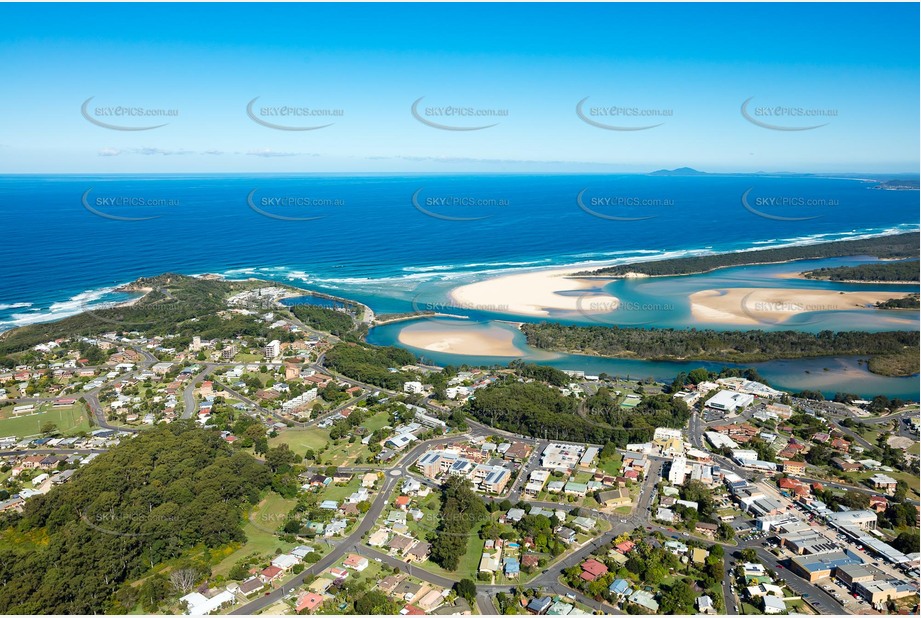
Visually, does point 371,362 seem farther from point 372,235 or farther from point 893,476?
point 372,235

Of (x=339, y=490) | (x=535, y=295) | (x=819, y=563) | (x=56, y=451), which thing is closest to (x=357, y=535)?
(x=339, y=490)

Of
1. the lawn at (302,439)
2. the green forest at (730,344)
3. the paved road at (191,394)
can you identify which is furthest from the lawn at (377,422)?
the green forest at (730,344)

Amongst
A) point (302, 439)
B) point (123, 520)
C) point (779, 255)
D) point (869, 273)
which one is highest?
point (779, 255)

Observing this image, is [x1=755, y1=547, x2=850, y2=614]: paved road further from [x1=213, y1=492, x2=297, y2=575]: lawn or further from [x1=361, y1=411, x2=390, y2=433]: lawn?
[x1=361, y1=411, x2=390, y2=433]: lawn

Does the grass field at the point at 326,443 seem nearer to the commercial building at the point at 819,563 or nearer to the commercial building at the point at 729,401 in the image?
the commercial building at the point at 819,563

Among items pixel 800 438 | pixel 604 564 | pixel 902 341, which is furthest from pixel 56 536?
pixel 902 341

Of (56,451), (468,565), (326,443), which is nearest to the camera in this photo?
(468,565)

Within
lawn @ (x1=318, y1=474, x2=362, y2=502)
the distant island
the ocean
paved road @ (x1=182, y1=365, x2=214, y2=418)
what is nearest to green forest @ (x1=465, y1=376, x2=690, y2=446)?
lawn @ (x1=318, y1=474, x2=362, y2=502)
